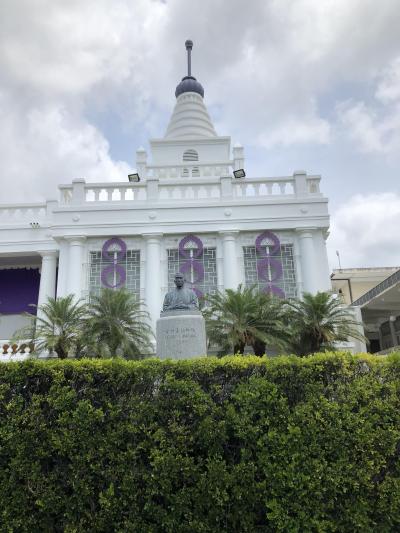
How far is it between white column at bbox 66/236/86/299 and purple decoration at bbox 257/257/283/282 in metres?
7.83

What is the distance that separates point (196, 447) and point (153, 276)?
43.3 feet

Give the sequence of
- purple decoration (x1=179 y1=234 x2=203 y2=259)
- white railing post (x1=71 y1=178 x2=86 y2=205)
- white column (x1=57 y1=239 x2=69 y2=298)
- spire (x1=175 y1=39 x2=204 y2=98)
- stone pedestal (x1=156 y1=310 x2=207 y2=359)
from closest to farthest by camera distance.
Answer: stone pedestal (x1=156 y1=310 x2=207 y2=359), white column (x1=57 y1=239 x2=69 y2=298), purple decoration (x1=179 y1=234 x2=203 y2=259), white railing post (x1=71 y1=178 x2=86 y2=205), spire (x1=175 y1=39 x2=204 y2=98)

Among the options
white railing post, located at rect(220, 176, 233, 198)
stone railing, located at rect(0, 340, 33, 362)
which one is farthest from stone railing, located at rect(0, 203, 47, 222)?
white railing post, located at rect(220, 176, 233, 198)

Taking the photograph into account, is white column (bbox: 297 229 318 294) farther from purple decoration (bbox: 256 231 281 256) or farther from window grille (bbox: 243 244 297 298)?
purple decoration (bbox: 256 231 281 256)

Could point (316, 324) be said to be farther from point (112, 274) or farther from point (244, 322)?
point (112, 274)

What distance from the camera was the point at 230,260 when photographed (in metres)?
18.2

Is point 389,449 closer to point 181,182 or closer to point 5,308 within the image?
point 181,182

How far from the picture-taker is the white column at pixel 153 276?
17.4 meters

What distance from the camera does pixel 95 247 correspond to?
18750mm

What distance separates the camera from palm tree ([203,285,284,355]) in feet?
48.0

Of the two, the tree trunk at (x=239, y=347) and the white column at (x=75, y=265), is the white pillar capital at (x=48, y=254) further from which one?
the tree trunk at (x=239, y=347)

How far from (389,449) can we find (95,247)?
1573 centimetres

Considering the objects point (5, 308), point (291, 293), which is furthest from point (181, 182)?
point (5, 308)

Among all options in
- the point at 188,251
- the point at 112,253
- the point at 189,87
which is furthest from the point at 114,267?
the point at 189,87
